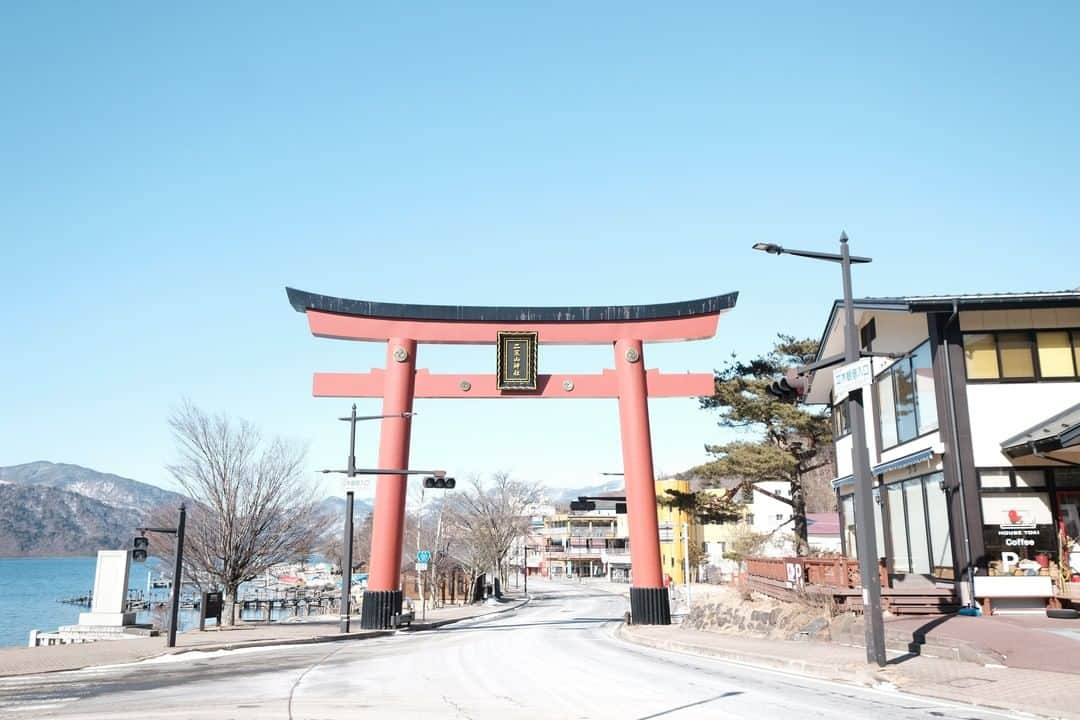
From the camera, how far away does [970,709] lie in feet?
32.7

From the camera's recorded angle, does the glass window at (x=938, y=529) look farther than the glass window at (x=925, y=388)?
No

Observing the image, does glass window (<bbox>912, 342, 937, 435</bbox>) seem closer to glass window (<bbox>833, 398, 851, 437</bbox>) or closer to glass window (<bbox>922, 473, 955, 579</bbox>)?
glass window (<bbox>922, 473, 955, 579</bbox>)

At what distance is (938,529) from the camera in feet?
65.1

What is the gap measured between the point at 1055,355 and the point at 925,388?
2933 millimetres

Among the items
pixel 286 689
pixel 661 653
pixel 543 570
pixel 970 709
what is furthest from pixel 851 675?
pixel 543 570

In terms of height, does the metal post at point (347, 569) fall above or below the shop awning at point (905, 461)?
below

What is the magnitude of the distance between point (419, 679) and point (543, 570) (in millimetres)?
124034

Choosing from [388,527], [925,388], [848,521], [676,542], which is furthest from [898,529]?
[676,542]

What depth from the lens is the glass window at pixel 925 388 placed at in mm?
19997

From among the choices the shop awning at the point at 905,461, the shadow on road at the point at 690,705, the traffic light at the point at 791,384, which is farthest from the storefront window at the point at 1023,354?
the shadow on road at the point at 690,705

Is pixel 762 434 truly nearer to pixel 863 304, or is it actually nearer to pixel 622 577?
pixel 863 304

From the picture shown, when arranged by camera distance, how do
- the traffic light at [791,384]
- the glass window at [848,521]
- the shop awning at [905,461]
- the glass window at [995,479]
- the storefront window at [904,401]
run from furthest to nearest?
the glass window at [848,521]
the storefront window at [904,401]
the shop awning at [905,461]
the glass window at [995,479]
the traffic light at [791,384]

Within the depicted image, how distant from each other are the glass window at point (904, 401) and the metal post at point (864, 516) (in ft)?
25.8

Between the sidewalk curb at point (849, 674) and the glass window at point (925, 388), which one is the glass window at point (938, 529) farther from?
the sidewalk curb at point (849, 674)
